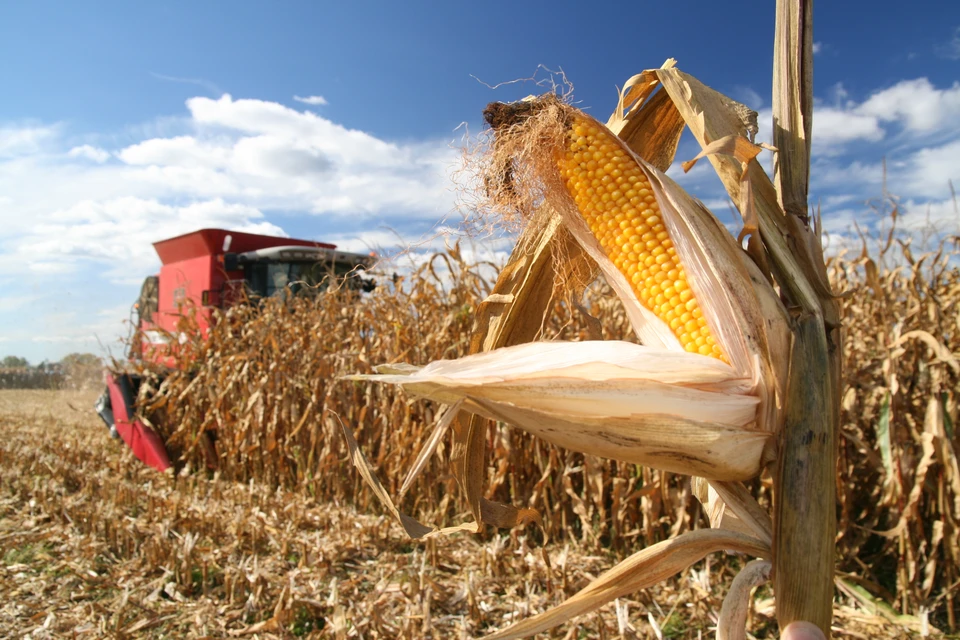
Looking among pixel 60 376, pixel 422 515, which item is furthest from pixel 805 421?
pixel 60 376

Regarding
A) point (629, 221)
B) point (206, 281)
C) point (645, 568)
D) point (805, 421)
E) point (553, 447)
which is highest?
point (206, 281)

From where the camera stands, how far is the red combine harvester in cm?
594

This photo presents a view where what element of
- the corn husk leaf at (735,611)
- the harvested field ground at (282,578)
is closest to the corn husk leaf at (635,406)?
the corn husk leaf at (735,611)

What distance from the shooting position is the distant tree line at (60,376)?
57.0ft

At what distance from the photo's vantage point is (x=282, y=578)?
9.59ft

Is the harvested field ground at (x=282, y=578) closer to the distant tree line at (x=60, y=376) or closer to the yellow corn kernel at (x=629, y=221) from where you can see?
the yellow corn kernel at (x=629, y=221)

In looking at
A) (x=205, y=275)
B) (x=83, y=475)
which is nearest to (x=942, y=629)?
(x=83, y=475)

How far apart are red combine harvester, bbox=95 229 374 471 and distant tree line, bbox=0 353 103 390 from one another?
6843 millimetres

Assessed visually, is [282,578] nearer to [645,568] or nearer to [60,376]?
[645,568]

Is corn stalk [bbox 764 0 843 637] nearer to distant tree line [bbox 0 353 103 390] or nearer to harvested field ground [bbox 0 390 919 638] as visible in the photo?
harvested field ground [bbox 0 390 919 638]

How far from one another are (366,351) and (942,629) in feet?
12.5

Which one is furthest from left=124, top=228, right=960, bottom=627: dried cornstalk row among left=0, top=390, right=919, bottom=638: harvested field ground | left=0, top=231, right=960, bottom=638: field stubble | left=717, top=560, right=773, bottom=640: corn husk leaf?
left=717, top=560, right=773, bottom=640: corn husk leaf

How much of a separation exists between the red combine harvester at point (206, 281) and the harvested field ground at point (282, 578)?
1.77 metres

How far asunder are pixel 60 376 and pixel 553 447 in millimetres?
24055
